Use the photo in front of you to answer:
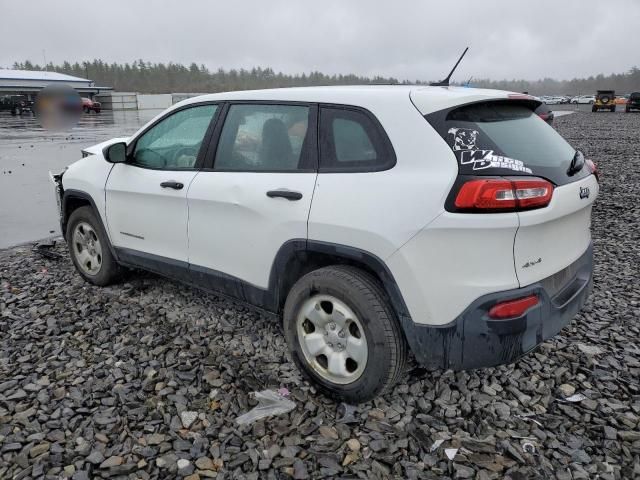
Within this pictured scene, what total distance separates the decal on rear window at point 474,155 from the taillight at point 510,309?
25.0 inches

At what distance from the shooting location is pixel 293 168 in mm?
3041

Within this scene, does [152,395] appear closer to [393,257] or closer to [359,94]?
[393,257]

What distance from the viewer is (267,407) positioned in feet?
9.70

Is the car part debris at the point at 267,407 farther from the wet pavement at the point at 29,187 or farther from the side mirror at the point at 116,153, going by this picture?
the wet pavement at the point at 29,187

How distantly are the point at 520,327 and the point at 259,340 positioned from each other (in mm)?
1958

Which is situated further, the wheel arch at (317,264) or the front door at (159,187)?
the front door at (159,187)

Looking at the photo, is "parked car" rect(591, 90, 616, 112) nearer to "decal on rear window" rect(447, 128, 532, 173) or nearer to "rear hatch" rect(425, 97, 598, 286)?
"rear hatch" rect(425, 97, 598, 286)

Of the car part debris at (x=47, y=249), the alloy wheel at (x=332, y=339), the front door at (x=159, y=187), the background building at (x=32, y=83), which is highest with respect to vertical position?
the background building at (x=32, y=83)

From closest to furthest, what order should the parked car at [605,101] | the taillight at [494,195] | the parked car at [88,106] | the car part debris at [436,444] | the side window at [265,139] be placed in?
1. the taillight at [494,195]
2. the car part debris at [436,444]
3. the side window at [265,139]
4. the parked car at [605,101]
5. the parked car at [88,106]

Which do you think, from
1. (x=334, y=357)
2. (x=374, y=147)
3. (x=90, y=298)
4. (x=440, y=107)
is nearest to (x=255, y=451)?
(x=334, y=357)

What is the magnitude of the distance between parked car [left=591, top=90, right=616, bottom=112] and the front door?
148 feet

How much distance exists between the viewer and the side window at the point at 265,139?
3070 millimetres

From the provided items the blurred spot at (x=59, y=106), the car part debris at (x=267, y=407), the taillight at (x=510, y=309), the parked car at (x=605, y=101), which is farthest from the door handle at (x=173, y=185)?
the parked car at (x=605, y=101)

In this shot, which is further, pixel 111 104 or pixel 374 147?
pixel 111 104
